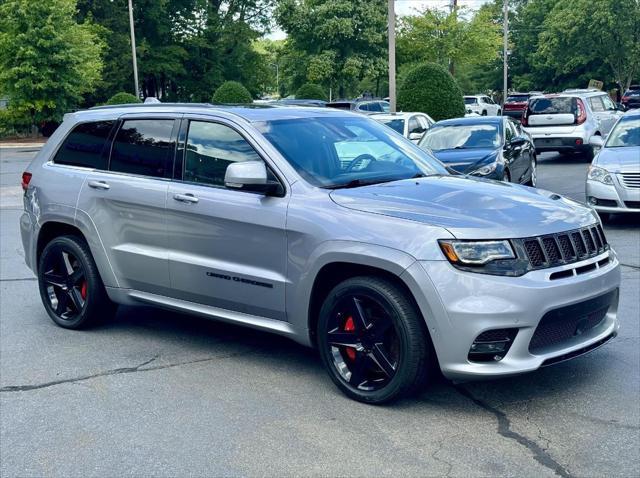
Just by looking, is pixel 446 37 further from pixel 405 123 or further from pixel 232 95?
pixel 405 123

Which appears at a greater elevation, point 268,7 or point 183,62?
point 268,7

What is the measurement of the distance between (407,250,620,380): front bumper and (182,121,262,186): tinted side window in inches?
65.7

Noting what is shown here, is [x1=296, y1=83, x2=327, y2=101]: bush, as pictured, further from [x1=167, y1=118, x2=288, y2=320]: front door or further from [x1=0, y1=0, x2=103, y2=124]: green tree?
[x1=167, y1=118, x2=288, y2=320]: front door

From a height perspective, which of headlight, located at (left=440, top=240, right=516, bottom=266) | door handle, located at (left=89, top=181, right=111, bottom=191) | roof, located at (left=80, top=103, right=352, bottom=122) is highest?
roof, located at (left=80, top=103, right=352, bottom=122)

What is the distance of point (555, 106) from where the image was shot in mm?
21203

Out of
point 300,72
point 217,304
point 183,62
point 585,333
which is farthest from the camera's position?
point 183,62

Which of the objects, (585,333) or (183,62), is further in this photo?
(183,62)

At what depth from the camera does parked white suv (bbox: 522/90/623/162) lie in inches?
816

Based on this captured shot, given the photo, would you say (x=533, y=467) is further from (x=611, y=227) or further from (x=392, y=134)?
(x=611, y=227)

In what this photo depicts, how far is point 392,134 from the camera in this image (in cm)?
631

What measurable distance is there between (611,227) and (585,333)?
6.98m

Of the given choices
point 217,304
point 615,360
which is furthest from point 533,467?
point 217,304

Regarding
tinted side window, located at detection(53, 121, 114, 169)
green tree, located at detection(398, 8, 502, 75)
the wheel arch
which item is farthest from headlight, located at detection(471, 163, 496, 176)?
green tree, located at detection(398, 8, 502, 75)

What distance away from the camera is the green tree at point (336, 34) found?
4903 centimetres
